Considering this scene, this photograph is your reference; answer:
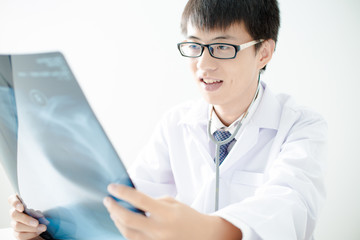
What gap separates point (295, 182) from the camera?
2.92ft

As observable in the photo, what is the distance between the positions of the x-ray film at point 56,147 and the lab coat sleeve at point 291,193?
0.27m

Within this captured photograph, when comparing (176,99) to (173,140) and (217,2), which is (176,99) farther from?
(217,2)

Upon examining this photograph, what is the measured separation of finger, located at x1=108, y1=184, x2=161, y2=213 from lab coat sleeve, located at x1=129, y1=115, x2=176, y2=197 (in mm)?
859

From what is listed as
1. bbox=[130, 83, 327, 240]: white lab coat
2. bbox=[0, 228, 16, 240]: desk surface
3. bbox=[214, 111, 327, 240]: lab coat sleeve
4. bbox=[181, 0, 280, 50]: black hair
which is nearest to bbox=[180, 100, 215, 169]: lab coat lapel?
bbox=[130, 83, 327, 240]: white lab coat

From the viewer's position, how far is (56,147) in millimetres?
593

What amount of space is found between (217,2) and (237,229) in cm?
79

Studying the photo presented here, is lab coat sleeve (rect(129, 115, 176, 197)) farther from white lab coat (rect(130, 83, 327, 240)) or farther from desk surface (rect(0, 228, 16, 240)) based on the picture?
desk surface (rect(0, 228, 16, 240))

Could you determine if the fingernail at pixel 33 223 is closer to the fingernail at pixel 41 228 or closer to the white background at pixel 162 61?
the fingernail at pixel 41 228

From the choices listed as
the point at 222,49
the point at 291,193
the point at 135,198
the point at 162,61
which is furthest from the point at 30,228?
the point at 162,61

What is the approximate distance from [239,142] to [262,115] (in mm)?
140

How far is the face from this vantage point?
112 cm

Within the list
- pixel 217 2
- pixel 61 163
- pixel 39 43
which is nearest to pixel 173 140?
pixel 217 2

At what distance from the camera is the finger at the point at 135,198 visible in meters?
0.49

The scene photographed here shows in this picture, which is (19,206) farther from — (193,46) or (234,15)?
(234,15)
